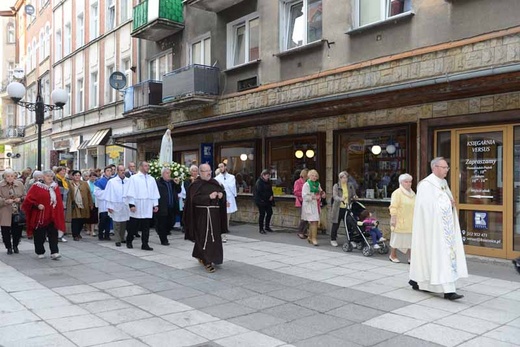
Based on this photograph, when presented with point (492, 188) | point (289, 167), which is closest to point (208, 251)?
point (492, 188)

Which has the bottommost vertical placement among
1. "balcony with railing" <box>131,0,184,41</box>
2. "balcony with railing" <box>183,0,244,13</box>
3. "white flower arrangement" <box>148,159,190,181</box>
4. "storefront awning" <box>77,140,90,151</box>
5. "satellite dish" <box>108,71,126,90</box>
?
"white flower arrangement" <box>148,159,190,181</box>

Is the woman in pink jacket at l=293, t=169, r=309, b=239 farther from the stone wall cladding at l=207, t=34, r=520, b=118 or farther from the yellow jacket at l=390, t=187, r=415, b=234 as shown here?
the yellow jacket at l=390, t=187, r=415, b=234

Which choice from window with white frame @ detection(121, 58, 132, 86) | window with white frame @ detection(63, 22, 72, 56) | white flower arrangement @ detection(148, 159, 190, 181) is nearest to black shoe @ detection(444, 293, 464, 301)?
white flower arrangement @ detection(148, 159, 190, 181)

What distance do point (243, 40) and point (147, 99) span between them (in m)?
4.96

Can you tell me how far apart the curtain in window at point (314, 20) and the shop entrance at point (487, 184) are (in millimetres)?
4708

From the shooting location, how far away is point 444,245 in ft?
20.5

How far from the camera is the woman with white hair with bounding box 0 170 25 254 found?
9.55 meters

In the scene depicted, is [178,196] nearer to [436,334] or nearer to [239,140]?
[239,140]

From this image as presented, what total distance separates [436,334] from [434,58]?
6474mm

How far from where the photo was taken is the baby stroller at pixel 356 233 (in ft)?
31.6

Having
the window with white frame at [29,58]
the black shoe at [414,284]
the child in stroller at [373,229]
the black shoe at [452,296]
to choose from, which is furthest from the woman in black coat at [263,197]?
the window with white frame at [29,58]

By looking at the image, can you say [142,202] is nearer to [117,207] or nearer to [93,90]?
[117,207]

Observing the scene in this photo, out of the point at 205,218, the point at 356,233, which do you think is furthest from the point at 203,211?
the point at 356,233

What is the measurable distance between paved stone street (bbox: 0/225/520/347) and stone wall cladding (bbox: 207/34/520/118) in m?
3.70
